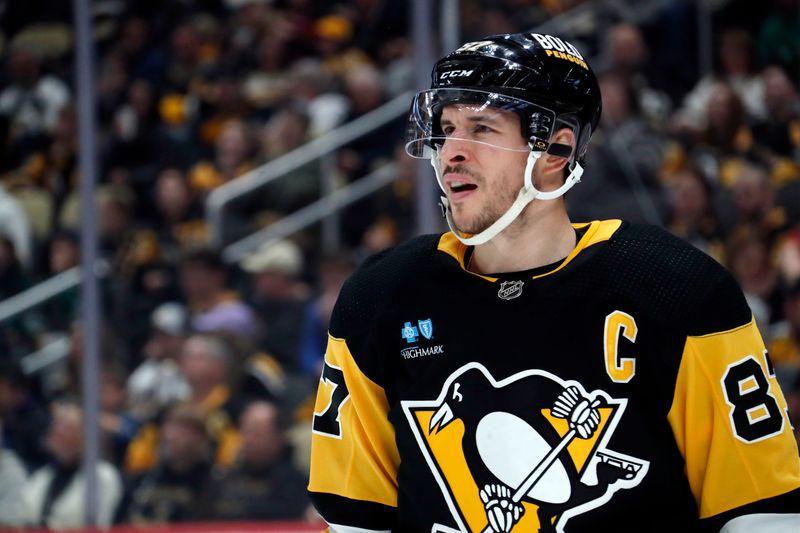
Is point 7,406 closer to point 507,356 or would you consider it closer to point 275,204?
point 275,204

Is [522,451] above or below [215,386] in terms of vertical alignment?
above

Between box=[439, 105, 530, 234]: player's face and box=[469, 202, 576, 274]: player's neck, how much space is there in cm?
3

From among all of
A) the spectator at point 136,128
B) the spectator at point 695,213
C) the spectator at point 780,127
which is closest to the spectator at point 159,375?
the spectator at point 136,128

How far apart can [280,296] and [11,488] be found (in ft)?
3.16

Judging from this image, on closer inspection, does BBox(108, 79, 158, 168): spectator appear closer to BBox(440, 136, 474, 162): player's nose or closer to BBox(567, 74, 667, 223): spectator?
BBox(567, 74, 667, 223): spectator

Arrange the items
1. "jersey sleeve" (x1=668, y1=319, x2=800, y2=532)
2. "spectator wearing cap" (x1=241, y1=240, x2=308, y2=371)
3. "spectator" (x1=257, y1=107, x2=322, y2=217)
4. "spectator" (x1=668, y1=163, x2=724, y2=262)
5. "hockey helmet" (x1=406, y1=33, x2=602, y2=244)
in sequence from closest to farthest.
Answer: "jersey sleeve" (x1=668, y1=319, x2=800, y2=532), "hockey helmet" (x1=406, y1=33, x2=602, y2=244), "spectator" (x1=668, y1=163, x2=724, y2=262), "spectator wearing cap" (x1=241, y1=240, x2=308, y2=371), "spectator" (x1=257, y1=107, x2=322, y2=217)

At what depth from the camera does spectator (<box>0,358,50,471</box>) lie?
365cm

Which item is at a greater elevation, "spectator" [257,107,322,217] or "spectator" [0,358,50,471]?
"spectator" [257,107,322,217]

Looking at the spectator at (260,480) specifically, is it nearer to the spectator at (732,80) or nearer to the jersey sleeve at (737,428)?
the spectator at (732,80)

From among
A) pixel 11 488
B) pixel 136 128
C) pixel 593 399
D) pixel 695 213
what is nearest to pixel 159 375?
pixel 11 488

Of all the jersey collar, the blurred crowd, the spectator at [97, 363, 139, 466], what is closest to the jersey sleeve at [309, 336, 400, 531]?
the jersey collar

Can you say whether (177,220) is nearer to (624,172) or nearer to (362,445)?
(624,172)

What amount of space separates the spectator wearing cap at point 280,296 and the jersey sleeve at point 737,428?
2.28 meters

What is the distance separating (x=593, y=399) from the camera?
4.49 ft
